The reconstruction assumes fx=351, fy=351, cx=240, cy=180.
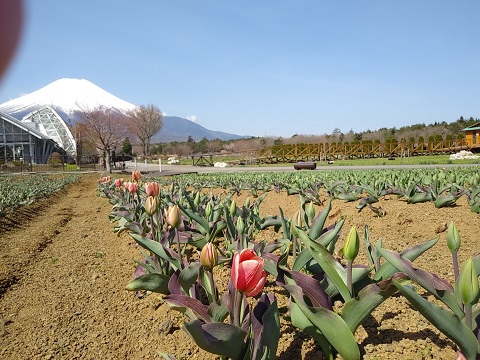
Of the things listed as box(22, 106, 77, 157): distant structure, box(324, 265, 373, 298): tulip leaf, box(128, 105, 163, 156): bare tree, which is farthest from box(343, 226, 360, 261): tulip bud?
box(128, 105, 163, 156): bare tree

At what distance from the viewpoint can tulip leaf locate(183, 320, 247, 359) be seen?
0.97m

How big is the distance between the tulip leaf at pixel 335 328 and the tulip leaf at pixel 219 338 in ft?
0.71

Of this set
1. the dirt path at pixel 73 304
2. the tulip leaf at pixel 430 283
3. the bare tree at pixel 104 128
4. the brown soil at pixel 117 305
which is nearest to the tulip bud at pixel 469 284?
the tulip leaf at pixel 430 283

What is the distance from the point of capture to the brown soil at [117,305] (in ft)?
4.86

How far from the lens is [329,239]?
175 centimetres

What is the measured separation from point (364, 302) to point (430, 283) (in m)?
0.22

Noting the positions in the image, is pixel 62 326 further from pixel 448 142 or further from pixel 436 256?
pixel 448 142

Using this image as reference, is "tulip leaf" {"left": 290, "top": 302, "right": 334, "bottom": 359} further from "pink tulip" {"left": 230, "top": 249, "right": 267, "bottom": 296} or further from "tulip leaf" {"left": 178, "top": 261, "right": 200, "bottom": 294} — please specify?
"tulip leaf" {"left": 178, "top": 261, "right": 200, "bottom": 294}

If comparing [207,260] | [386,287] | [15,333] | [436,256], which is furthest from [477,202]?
[15,333]

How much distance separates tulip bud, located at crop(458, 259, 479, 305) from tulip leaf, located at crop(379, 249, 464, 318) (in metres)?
0.11

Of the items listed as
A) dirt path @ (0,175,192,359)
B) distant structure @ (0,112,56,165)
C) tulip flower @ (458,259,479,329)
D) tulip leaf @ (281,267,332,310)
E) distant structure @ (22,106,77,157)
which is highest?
distant structure @ (22,106,77,157)

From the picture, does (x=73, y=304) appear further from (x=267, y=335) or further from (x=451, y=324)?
(x=451, y=324)

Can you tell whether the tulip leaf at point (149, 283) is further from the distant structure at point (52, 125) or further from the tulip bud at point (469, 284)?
the distant structure at point (52, 125)

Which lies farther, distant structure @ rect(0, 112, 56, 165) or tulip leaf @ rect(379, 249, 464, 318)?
distant structure @ rect(0, 112, 56, 165)
